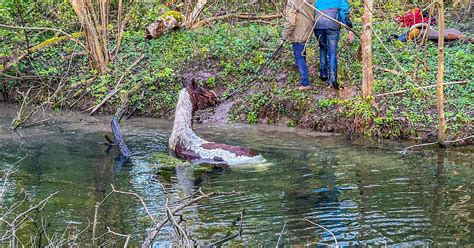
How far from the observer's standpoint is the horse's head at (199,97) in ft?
37.1

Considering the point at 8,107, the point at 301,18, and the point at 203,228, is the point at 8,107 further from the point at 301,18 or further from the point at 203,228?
the point at 203,228

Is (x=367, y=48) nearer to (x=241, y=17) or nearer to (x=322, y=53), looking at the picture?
(x=322, y=53)

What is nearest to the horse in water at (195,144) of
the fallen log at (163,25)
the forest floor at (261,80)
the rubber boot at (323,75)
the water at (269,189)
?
the water at (269,189)

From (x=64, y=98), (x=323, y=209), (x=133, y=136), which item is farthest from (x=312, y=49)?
(x=323, y=209)

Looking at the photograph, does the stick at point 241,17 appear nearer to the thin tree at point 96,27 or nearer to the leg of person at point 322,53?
the thin tree at point 96,27

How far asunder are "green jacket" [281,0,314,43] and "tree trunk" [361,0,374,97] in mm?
1336

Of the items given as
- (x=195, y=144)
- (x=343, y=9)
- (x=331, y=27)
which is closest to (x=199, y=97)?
(x=195, y=144)

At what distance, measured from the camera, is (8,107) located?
Result: 15.0 metres

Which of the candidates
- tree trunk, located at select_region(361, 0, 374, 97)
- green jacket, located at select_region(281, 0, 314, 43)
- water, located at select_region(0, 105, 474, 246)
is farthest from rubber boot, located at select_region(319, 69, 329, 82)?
water, located at select_region(0, 105, 474, 246)

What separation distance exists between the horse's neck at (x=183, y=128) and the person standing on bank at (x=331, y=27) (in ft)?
9.22

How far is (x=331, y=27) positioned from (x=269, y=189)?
4.60m

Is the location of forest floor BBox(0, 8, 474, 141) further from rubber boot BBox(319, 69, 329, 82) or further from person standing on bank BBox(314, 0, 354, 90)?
person standing on bank BBox(314, 0, 354, 90)

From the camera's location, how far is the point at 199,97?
37.8ft

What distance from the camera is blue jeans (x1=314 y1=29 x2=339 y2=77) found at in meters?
11.8
